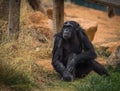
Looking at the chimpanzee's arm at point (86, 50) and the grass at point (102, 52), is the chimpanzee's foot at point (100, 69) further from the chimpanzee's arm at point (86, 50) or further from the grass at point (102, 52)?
the grass at point (102, 52)

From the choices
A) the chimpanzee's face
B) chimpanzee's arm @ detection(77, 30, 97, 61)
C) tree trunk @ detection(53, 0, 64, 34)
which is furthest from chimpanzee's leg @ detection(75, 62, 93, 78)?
tree trunk @ detection(53, 0, 64, 34)

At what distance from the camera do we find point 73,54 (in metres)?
7.42

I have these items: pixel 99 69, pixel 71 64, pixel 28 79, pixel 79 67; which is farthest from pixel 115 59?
pixel 28 79

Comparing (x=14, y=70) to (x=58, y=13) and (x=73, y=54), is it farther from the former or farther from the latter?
(x=58, y=13)

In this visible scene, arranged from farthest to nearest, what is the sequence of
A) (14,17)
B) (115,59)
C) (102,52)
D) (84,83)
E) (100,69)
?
(102,52)
(115,59)
(14,17)
(100,69)
(84,83)

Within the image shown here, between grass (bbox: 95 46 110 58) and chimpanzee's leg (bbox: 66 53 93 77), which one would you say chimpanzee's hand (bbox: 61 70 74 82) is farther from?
grass (bbox: 95 46 110 58)

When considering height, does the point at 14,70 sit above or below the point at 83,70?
above

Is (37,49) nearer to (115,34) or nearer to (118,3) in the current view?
(118,3)

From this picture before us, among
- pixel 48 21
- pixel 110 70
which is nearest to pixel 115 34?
pixel 48 21

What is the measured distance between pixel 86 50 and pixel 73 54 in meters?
0.22

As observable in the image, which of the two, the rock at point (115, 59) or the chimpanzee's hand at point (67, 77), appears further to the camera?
the rock at point (115, 59)

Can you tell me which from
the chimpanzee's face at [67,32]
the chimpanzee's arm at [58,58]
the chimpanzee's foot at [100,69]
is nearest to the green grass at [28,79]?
the chimpanzee's arm at [58,58]

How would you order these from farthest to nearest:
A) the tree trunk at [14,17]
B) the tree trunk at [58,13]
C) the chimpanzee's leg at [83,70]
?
the tree trunk at [58,13]
the tree trunk at [14,17]
the chimpanzee's leg at [83,70]

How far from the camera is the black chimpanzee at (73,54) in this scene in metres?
7.32
